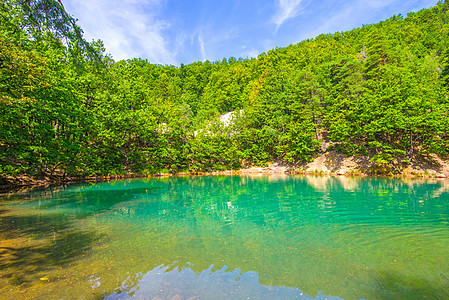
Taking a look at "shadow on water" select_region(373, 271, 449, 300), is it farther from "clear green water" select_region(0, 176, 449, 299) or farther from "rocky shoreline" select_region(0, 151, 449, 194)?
"rocky shoreline" select_region(0, 151, 449, 194)

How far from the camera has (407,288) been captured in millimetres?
3838

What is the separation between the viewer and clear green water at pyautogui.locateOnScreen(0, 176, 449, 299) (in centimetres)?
391

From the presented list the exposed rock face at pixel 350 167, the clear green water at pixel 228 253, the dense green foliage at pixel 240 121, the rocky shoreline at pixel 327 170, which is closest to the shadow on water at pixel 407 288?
the clear green water at pixel 228 253

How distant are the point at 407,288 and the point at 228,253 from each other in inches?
136

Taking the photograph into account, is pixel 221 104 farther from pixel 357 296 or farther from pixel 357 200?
pixel 357 296

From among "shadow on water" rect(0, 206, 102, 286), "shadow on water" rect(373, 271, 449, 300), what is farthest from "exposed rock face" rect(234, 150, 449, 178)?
"shadow on water" rect(0, 206, 102, 286)

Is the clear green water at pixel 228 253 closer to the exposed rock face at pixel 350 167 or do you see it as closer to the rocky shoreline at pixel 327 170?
the rocky shoreline at pixel 327 170

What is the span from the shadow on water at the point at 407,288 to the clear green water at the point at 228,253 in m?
0.02

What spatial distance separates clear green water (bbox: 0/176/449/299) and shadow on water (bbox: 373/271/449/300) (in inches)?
0.7

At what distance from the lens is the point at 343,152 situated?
3067 centimetres

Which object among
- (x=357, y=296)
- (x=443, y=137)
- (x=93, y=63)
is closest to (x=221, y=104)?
(x=443, y=137)

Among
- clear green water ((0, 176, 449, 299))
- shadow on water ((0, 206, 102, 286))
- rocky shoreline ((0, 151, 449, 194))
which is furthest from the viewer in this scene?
rocky shoreline ((0, 151, 449, 194))

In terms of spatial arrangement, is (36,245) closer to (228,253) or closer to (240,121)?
(228,253)

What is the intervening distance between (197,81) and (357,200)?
65273 mm
